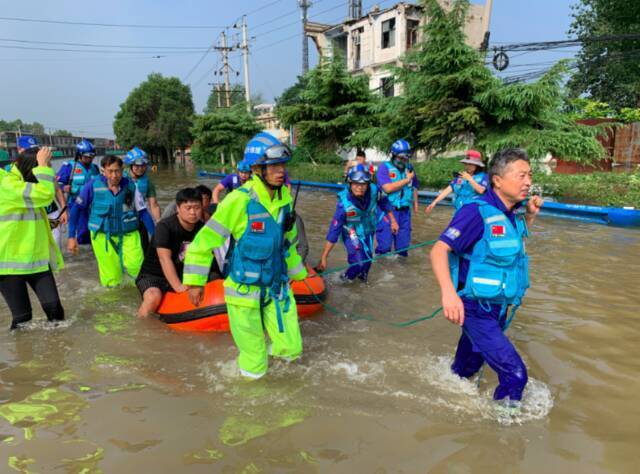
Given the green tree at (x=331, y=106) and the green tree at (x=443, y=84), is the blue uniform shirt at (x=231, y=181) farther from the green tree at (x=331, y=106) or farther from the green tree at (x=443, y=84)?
the green tree at (x=331, y=106)

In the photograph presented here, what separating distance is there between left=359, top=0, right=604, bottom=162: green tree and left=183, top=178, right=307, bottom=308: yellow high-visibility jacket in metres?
13.1

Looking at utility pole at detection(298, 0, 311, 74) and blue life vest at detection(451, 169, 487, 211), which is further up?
utility pole at detection(298, 0, 311, 74)

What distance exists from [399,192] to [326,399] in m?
4.29

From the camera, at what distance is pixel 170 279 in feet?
14.4

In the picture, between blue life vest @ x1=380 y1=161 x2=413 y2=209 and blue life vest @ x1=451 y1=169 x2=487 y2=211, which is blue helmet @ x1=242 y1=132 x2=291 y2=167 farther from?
blue life vest @ x1=451 y1=169 x2=487 y2=211

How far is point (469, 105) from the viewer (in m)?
15.5

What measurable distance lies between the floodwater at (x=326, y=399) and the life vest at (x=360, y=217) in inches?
36.4

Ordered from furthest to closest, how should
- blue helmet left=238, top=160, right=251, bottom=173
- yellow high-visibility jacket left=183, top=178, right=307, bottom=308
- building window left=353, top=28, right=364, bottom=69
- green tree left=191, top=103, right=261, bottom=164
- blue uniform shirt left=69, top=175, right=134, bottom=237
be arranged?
green tree left=191, top=103, right=261, bottom=164
building window left=353, top=28, right=364, bottom=69
blue uniform shirt left=69, top=175, right=134, bottom=237
blue helmet left=238, top=160, right=251, bottom=173
yellow high-visibility jacket left=183, top=178, right=307, bottom=308

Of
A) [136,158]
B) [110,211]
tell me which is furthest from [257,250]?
[136,158]

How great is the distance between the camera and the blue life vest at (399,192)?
6852 millimetres

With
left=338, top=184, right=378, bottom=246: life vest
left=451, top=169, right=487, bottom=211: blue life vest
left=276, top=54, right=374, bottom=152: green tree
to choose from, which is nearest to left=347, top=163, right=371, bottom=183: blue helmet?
left=338, top=184, right=378, bottom=246: life vest

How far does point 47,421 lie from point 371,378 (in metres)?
2.24

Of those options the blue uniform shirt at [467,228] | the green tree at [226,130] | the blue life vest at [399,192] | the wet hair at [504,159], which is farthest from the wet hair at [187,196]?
the green tree at [226,130]

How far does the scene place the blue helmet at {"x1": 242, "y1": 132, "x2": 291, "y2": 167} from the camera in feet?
10.1
